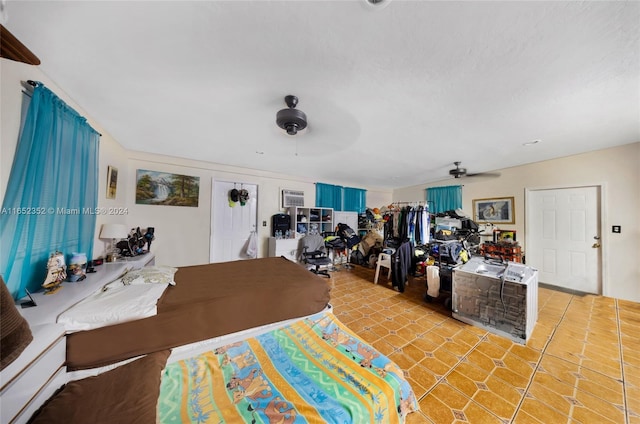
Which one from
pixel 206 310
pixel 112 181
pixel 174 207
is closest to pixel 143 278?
pixel 206 310

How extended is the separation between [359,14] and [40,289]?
2814 millimetres

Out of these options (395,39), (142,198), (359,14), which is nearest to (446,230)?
(395,39)

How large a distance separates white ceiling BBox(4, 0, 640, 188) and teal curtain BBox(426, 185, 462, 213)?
2.44 meters

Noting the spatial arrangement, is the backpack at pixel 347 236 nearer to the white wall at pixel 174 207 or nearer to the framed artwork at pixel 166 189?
the white wall at pixel 174 207

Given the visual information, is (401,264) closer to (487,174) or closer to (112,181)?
(487,174)

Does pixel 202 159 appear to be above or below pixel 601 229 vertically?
above

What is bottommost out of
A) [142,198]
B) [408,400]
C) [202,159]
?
[408,400]

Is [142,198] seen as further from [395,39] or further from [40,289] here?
[395,39]

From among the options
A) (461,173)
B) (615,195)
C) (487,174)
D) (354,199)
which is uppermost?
(487,174)

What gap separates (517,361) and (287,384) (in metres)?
2.16

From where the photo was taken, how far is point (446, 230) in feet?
11.6

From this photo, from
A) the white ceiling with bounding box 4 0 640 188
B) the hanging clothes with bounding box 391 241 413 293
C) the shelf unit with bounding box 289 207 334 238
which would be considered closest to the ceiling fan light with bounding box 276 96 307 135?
the white ceiling with bounding box 4 0 640 188

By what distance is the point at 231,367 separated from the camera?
1318 mm

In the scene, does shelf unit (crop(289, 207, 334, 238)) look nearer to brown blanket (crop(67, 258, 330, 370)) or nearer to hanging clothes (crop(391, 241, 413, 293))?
hanging clothes (crop(391, 241, 413, 293))
